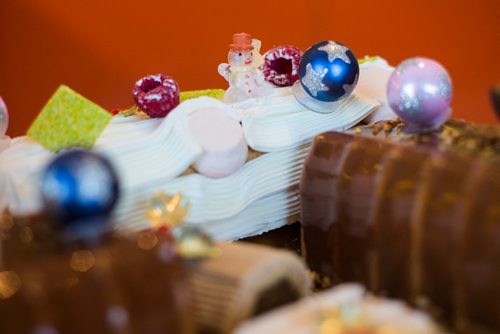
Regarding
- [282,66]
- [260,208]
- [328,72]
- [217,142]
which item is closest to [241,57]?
[282,66]

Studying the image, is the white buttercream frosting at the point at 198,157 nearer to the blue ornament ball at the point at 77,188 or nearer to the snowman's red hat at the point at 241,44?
the snowman's red hat at the point at 241,44

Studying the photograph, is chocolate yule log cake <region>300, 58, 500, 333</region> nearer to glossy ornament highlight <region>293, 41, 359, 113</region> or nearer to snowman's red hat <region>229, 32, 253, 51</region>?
glossy ornament highlight <region>293, 41, 359, 113</region>

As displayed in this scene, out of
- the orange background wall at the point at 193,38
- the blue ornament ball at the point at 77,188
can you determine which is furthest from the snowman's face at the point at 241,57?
the orange background wall at the point at 193,38

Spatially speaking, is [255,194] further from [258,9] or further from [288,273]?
[258,9]

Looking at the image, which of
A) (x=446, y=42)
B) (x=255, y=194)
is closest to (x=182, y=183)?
(x=255, y=194)

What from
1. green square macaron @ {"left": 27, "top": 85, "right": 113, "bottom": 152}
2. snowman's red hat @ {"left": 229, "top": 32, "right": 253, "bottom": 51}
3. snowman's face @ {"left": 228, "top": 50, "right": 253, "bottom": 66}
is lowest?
green square macaron @ {"left": 27, "top": 85, "right": 113, "bottom": 152}

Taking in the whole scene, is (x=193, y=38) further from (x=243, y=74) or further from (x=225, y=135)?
(x=225, y=135)

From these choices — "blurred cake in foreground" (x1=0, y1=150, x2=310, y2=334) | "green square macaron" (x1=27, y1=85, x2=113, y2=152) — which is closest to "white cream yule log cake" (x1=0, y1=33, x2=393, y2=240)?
"green square macaron" (x1=27, y1=85, x2=113, y2=152)
